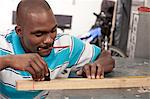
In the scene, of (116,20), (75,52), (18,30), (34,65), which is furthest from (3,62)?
(116,20)

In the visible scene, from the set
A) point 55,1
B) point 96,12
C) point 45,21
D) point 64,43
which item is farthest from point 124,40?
point 45,21

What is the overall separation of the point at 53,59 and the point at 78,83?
290mm

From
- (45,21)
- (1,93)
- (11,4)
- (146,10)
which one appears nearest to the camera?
(45,21)

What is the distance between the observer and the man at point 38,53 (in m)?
0.71

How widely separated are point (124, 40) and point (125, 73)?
6.09 feet

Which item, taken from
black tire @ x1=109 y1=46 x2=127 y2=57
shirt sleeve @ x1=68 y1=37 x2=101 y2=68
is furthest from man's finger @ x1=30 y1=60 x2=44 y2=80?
black tire @ x1=109 y1=46 x2=127 y2=57

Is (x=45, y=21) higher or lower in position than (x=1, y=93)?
higher

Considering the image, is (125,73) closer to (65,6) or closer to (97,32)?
(97,32)

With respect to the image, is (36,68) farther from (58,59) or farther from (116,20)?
(116,20)

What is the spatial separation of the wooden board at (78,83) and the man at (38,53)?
0.06 feet

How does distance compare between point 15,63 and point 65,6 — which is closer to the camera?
point 15,63

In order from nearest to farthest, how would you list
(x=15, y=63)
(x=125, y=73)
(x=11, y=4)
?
1. (x=15, y=63)
2. (x=125, y=73)
3. (x=11, y=4)

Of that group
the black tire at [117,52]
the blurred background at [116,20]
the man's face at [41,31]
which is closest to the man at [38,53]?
the man's face at [41,31]

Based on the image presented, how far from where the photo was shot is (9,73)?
905 millimetres
